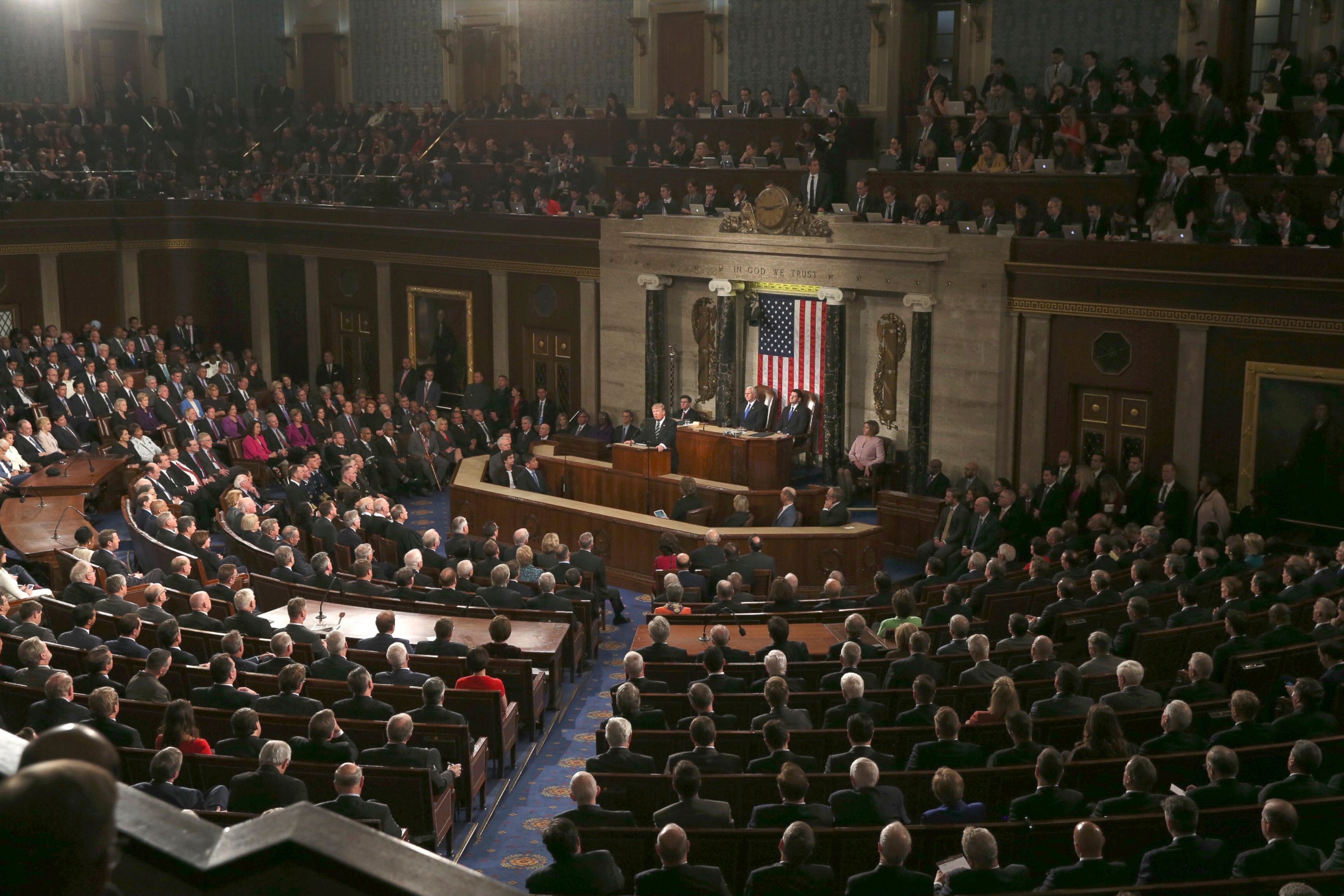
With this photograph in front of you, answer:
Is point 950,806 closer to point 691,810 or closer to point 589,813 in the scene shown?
point 691,810

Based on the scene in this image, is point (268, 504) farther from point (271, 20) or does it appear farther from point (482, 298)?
Answer: point (271, 20)

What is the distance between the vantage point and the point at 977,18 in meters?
19.3

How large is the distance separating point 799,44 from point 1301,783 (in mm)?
16894

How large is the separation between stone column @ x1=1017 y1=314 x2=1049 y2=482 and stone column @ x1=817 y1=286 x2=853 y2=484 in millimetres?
2521

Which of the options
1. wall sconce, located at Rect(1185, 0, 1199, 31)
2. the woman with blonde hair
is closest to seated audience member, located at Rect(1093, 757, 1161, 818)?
the woman with blonde hair

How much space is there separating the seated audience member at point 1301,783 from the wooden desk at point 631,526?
27.4ft

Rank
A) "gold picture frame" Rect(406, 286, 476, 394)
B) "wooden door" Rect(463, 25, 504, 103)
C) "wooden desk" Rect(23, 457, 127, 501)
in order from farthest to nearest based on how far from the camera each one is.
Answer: "wooden door" Rect(463, 25, 504, 103), "gold picture frame" Rect(406, 286, 476, 394), "wooden desk" Rect(23, 457, 127, 501)

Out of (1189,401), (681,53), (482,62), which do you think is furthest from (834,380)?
(482,62)

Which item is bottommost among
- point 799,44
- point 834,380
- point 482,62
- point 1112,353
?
point 834,380

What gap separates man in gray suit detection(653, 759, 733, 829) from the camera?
6379 millimetres

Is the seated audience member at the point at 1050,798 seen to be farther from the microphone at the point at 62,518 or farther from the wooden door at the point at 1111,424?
the microphone at the point at 62,518

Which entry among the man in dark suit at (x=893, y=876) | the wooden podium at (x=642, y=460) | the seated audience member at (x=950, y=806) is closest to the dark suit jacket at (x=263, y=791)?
the man in dark suit at (x=893, y=876)

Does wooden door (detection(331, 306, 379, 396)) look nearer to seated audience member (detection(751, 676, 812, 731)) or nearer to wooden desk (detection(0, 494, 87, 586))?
wooden desk (detection(0, 494, 87, 586))

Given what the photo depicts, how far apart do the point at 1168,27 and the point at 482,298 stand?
11.2 metres
